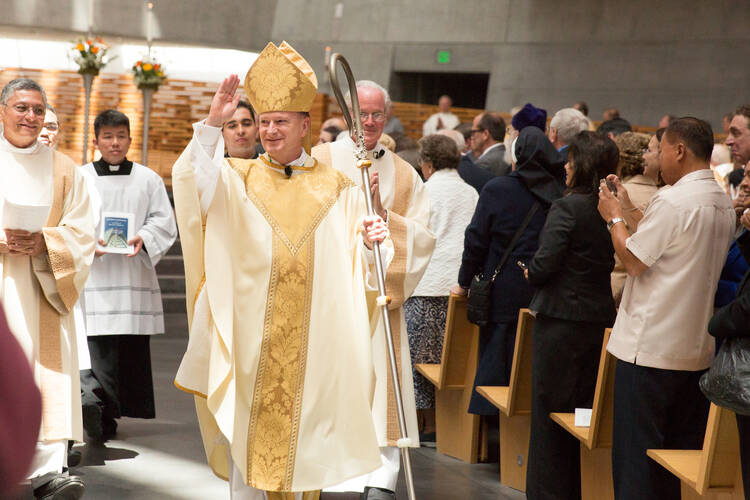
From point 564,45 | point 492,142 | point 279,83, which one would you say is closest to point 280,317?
point 279,83

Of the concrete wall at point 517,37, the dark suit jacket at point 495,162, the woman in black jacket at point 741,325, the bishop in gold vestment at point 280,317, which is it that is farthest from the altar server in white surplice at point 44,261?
the concrete wall at point 517,37

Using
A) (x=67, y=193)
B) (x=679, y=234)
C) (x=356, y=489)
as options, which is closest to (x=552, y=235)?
(x=679, y=234)

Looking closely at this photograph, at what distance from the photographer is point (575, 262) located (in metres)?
4.55

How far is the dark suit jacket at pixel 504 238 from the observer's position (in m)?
5.45

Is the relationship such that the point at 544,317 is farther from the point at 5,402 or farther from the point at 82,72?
the point at 82,72

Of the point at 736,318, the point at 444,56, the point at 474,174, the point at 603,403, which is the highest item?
the point at 444,56

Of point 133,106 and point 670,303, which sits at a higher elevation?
point 133,106

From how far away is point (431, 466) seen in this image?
5.65 m

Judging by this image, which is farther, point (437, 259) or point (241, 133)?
point (437, 259)

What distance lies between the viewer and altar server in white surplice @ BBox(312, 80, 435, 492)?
14.1ft

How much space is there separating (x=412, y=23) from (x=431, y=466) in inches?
472

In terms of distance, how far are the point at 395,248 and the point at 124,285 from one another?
7.01 ft

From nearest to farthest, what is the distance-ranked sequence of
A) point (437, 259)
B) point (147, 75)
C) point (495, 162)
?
point (437, 259) < point (495, 162) < point (147, 75)

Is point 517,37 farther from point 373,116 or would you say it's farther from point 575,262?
point 575,262
